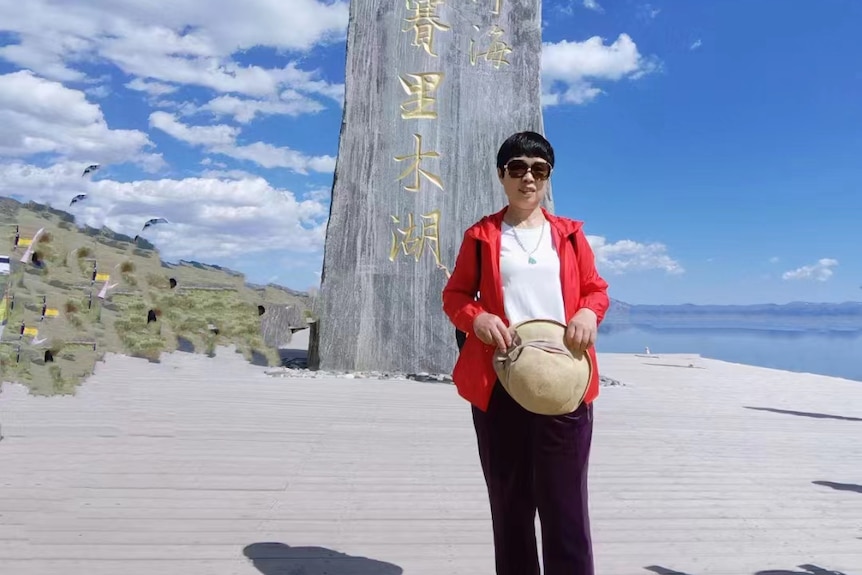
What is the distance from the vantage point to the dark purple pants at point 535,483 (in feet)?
4.78

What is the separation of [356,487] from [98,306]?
20.8ft

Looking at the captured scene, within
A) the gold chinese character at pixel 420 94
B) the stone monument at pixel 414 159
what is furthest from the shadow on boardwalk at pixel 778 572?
the gold chinese character at pixel 420 94

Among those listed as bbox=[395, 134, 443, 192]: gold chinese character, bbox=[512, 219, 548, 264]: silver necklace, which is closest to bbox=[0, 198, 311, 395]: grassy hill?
bbox=[395, 134, 443, 192]: gold chinese character

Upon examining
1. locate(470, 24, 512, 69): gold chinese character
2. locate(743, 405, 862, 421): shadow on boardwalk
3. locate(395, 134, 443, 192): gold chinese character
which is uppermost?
locate(470, 24, 512, 69): gold chinese character

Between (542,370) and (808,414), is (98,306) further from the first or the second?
(542,370)

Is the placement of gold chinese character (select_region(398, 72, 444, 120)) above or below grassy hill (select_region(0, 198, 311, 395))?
above

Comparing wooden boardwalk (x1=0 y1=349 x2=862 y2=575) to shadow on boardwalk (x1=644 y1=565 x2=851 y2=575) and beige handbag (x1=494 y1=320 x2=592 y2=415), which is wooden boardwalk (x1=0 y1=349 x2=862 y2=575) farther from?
beige handbag (x1=494 y1=320 x2=592 y2=415)

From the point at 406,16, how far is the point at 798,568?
5668 mm

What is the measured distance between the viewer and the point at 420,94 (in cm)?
642

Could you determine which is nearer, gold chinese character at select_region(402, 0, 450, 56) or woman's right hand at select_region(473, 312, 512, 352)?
woman's right hand at select_region(473, 312, 512, 352)

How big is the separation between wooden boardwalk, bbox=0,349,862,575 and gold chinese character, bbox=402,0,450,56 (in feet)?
11.1

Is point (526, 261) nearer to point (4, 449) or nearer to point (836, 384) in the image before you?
point (4, 449)

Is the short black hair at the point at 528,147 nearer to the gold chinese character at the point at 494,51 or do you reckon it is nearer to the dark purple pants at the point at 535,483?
the dark purple pants at the point at 535,483

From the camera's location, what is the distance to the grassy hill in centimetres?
542
